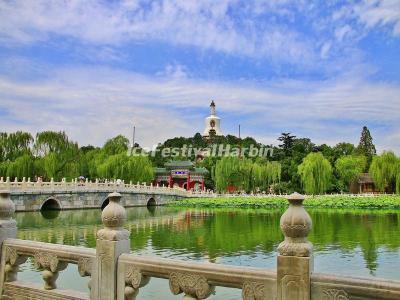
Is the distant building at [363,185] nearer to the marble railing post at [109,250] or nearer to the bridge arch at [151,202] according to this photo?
the bridge arch at [151,202]

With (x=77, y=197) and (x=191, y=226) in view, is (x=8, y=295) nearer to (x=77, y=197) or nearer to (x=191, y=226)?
(x=191, y=226)

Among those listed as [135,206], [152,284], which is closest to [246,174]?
[135,206]

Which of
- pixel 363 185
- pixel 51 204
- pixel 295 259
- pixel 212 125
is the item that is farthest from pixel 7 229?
pixel 212 125

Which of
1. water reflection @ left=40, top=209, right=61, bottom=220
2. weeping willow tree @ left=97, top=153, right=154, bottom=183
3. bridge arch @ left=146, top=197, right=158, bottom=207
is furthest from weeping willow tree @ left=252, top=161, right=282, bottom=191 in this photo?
water reflection @ left=40, top=209, right=61, bottom=220

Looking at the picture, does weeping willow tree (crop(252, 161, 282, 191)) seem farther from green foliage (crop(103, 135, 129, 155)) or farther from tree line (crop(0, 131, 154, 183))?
green foliage (crop(103, 135, 129, 155))

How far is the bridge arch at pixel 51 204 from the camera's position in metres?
30.5

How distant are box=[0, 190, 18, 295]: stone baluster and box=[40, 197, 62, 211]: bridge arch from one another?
2570cm

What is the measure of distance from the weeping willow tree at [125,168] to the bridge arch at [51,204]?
25.5 feet

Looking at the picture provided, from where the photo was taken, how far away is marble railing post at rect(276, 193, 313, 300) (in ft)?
9.70

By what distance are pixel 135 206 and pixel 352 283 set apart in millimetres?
34820

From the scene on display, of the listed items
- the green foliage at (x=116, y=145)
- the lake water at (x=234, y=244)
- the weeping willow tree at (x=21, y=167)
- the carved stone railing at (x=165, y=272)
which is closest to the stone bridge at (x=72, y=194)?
the weeping willow tree at (x=21, y=167)

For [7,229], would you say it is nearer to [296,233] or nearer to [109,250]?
[109,250]

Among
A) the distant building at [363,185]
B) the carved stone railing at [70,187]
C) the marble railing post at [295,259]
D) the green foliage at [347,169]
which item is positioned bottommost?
the marble railing post at [295,259]

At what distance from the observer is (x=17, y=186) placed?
26.9 m
